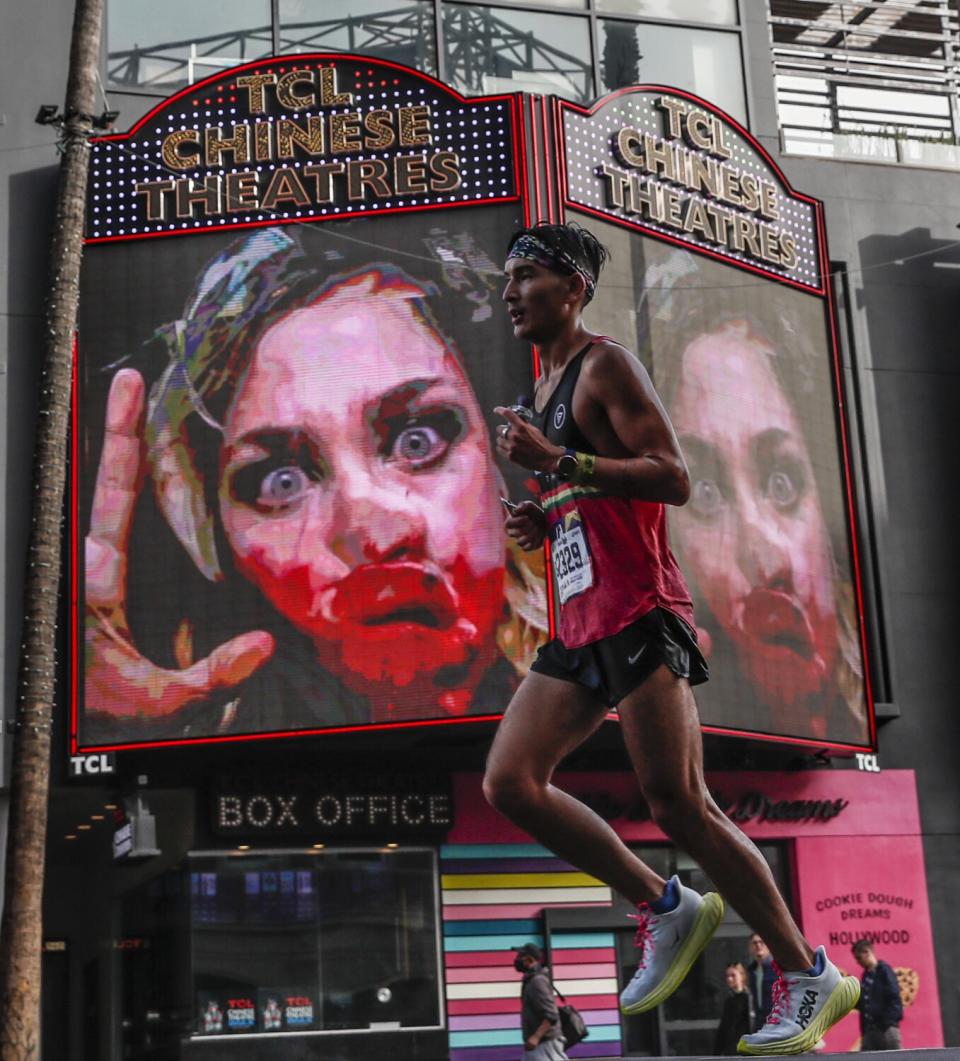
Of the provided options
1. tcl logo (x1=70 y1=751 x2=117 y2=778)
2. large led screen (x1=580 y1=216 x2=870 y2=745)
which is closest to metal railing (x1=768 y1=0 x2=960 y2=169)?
large led screen (x1=580 y1=216 x2=870 y2=745)

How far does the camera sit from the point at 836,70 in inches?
1076

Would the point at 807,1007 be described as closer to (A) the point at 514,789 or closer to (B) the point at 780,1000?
(B) the point at 780,1000

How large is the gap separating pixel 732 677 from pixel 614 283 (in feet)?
16.9

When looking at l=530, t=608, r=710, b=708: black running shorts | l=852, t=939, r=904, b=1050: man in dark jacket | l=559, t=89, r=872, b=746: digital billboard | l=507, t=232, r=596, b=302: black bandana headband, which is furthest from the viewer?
l=559, t=89, r=872, b=746: digital billboard

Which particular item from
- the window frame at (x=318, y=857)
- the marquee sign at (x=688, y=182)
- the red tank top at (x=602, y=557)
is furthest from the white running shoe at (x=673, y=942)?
the marquee sign at (x=688, y=182)

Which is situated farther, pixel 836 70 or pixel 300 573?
pixel 836 70

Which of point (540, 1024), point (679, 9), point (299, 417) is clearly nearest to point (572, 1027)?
point (540, 1024)

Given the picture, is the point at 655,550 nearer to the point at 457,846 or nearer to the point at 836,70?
the point at 457,846

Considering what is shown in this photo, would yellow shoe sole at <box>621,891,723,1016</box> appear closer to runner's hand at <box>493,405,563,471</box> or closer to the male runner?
the male runner

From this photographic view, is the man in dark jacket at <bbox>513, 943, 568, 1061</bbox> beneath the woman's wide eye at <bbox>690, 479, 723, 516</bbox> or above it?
beneath

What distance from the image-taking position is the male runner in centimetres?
591

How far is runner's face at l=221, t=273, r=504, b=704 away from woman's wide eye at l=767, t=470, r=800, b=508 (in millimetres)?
4042

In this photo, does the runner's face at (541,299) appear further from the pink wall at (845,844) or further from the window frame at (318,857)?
the pink wall at (845,844)

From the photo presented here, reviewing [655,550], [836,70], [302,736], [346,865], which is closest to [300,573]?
[302,736]
